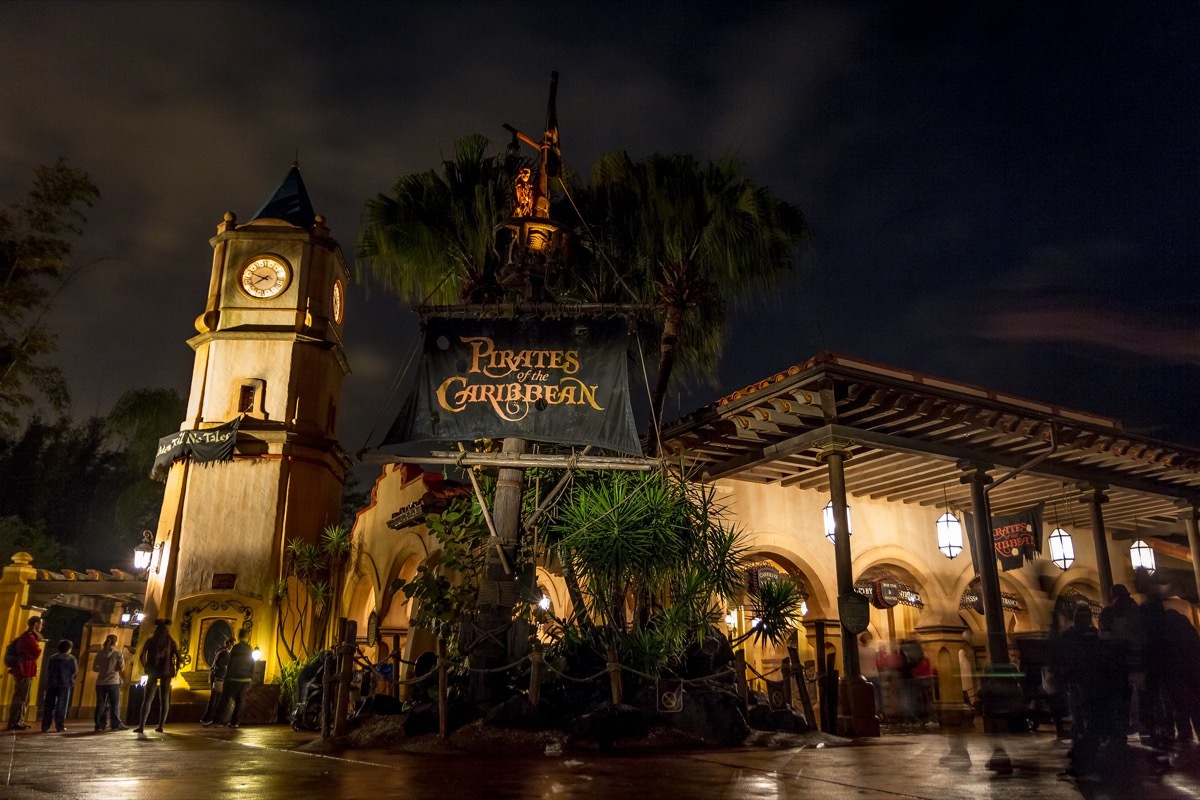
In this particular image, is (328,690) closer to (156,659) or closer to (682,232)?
(156,659)

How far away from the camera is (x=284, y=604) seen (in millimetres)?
18984

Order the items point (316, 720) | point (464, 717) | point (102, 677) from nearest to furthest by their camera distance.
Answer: point (464, 717) → point (316, 720) → point (102, 677)

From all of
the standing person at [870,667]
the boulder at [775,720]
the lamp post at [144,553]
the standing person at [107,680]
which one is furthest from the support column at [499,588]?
the lamp post at [144,553]

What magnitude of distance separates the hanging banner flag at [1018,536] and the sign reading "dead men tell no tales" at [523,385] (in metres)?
6.89

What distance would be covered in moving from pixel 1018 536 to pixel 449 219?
391 inches

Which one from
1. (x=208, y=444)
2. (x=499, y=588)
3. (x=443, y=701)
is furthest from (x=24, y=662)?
(x=443, y=701)

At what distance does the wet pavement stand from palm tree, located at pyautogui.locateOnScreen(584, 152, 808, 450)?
580cm

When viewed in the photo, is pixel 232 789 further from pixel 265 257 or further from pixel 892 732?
pixel 265 257

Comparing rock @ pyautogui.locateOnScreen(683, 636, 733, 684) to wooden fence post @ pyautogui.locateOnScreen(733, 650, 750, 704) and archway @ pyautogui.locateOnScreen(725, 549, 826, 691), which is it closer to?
wooden fence post @ pyautogui.locateOnScreen(733, 650, 750, 704)

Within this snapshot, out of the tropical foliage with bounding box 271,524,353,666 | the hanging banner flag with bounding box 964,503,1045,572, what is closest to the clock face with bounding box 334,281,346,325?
the tropical foliage with bounding box 271,524,353,666

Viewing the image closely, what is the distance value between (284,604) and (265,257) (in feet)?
27.3

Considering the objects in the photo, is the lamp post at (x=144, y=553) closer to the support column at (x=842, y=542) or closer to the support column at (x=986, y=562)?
the support column at (x=842, y=542)

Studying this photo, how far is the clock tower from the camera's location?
61.0 feet

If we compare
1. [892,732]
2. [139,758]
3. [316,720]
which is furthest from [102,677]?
[892,732]
